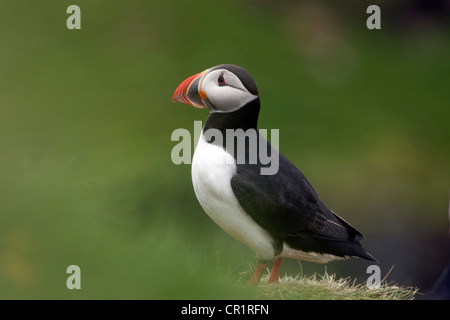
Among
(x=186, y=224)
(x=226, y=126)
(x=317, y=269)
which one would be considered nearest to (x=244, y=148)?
(x=226, y=126)

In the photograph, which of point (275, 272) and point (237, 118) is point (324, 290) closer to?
point (275, 272)

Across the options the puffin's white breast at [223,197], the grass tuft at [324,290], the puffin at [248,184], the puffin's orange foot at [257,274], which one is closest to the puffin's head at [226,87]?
the puffin at [248,184]

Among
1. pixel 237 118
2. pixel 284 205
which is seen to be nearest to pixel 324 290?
pixel 284 205

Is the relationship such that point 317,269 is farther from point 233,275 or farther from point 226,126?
point 226,126

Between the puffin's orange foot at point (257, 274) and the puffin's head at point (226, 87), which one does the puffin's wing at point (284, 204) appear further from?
the puffin's head at point (226, 87)

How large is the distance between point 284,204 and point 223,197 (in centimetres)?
27

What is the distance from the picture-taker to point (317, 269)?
471 centimetres

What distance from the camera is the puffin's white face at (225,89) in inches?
127

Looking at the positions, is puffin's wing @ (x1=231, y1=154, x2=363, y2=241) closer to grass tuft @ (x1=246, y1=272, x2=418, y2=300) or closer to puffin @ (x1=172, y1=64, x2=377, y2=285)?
puffin @ (x1=172, y1=64, x2=377, y2=285)

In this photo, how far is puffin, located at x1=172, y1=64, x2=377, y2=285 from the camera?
320 cm

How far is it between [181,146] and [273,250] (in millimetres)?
827

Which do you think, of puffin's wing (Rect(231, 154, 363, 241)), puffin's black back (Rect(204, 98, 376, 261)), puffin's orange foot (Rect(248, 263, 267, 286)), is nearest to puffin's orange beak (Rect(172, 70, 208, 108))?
puffin's black back (Rect(204, 98, 376, 261))

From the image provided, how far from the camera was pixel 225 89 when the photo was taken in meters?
3.21
